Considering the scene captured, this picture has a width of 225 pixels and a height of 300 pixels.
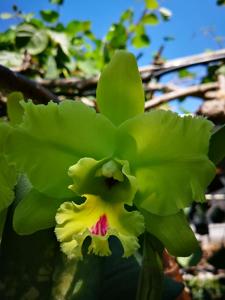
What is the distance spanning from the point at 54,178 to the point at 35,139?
50mm

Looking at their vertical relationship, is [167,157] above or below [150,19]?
above

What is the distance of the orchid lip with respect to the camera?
0.51 metres

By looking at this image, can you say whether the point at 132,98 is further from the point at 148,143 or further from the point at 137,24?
the point at 137,24

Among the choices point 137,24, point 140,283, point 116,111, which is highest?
point 116,111

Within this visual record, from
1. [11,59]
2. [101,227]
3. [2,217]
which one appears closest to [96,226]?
[101,227]

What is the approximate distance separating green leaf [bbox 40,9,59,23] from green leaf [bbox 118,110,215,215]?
184cm

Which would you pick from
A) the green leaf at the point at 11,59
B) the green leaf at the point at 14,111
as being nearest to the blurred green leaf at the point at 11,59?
the green leaf at the point at 11,59

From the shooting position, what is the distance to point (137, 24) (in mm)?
2367

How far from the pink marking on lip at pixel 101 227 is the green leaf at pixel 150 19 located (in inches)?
76.0

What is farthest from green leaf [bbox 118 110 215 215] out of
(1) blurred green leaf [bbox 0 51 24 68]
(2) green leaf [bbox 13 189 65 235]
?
(1) blurred green leaf [bbox 0 51 24 68]

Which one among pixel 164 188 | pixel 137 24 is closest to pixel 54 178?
pixel 164 188

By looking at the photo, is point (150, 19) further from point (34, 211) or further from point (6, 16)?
point (34, 211)

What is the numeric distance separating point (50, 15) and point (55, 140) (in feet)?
6.13

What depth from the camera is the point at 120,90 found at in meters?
0.55
